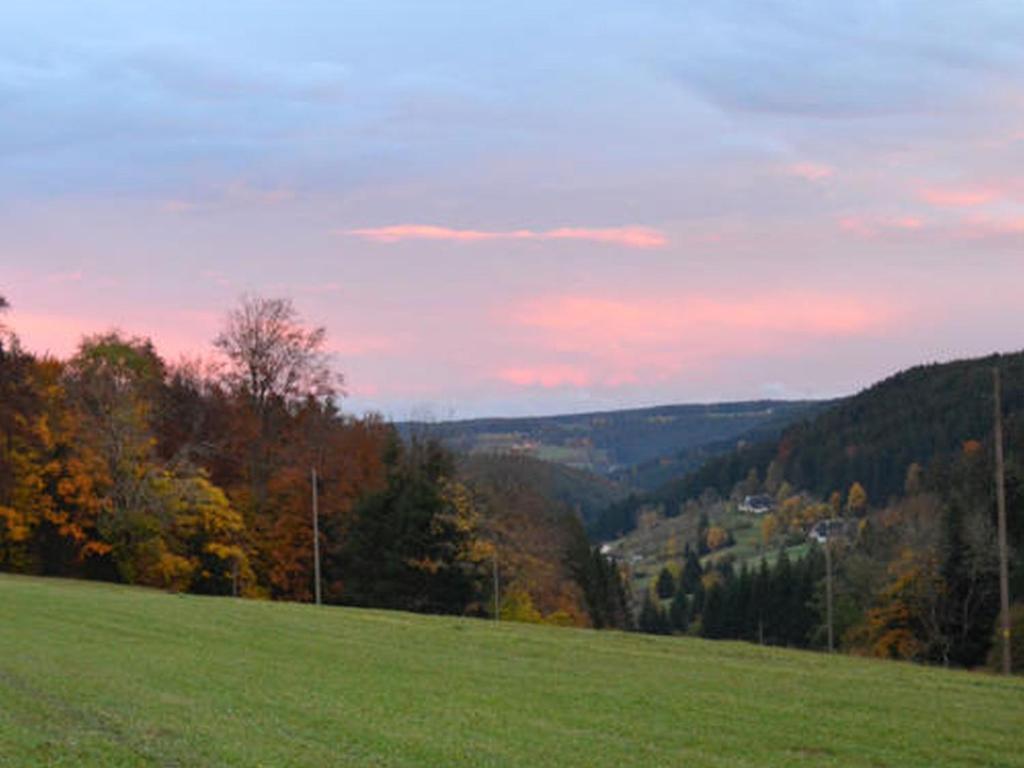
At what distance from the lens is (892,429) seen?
170 metres

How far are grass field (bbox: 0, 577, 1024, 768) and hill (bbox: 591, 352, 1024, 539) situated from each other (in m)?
104

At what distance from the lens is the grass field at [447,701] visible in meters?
17.1

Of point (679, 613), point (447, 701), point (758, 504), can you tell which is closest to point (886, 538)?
point (679, 613)

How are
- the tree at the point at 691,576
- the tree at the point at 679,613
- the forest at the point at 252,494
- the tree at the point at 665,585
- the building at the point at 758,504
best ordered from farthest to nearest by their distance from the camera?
the building at the point at 758,504, the tree at the point at 665,585, the tree at the point at 691,576, the tree at the point at 679,613, the forest at the point at 252,494

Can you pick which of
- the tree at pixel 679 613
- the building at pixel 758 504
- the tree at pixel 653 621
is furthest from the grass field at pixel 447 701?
the building at pixel 758 504

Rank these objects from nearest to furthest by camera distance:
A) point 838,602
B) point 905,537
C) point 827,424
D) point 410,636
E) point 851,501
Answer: point 410,636 < point 905,537 < point 838,602 < point 851,501 < point 827,424

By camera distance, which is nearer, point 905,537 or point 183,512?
point 183,512

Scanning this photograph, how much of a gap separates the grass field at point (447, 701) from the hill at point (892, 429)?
104m

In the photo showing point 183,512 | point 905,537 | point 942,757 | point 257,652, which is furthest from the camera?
point 905,537

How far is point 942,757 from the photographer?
1836cm

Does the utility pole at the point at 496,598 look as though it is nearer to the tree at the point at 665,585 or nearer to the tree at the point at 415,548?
the tree at the point at 415,548

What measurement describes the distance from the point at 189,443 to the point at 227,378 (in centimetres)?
580

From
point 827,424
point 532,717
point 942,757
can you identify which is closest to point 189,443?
point 532,717

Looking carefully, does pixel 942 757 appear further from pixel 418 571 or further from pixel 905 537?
pixel 905 537
